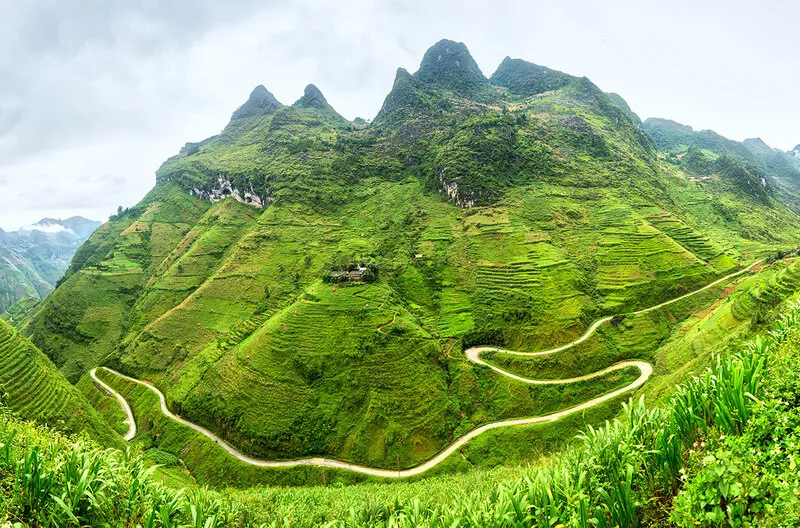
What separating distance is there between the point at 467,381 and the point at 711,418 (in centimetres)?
5979

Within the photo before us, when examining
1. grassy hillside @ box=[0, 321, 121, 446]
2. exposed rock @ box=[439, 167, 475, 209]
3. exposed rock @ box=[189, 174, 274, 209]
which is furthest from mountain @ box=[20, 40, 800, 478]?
grassy hillside @ box=[0, 321, 121, 446]

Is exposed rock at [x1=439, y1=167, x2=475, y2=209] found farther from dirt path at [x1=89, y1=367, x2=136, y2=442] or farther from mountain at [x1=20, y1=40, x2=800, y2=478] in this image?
dirt path at [x1=89, y1=367, x2=136, y2=442]

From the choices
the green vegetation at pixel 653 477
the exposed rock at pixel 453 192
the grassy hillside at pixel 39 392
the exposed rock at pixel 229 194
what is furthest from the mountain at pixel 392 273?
the green vegetation at pixel 653 477

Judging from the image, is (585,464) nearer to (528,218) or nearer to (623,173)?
(528,218)

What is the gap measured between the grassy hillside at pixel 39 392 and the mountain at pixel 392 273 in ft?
65.7

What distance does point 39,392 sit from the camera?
40.6 metres

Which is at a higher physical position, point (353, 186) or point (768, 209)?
point (353, 186)

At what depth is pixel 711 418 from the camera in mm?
8195

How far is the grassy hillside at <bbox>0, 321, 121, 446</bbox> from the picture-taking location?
126 feet

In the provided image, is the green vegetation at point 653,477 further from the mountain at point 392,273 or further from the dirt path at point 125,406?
the dirt path at point 125,406

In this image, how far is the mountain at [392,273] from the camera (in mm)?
60031

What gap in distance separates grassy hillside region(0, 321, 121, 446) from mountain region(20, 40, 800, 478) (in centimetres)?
2003

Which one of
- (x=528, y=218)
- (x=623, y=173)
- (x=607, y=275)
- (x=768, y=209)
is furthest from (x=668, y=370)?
(x=768, y=209)

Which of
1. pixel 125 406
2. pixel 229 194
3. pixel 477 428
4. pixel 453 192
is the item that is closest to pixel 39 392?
pixel 125 406
